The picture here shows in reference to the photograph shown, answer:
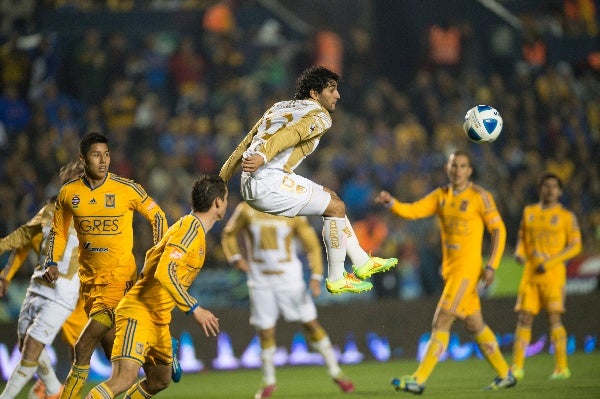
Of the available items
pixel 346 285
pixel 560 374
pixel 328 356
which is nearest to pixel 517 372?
pixel 560 374

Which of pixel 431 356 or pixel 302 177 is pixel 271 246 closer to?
pixel 431 356

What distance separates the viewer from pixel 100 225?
8102 millimetres

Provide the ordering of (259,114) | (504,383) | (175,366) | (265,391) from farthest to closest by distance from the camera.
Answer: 1. (259,114)
2. (265,391)
3. (504,383)
4. (175,366)

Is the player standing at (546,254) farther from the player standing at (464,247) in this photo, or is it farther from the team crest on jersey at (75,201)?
the team crest on jersey at (75,201)

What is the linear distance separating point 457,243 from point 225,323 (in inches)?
166

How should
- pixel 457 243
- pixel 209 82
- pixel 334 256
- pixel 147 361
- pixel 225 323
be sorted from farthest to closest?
pixel 209 82 < pixel 225 323 < pixel 457 243 < pixel 334 256 < pixel 147 361

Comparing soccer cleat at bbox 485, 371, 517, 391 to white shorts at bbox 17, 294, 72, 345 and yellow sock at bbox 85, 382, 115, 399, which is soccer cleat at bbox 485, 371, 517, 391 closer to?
white shorts at bbox 17, 294, 72, 345

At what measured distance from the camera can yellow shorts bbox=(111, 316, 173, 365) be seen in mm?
7129

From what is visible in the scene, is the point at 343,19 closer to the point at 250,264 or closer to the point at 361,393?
the point at 250,264

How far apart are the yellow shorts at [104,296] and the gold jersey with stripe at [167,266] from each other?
0.59 m

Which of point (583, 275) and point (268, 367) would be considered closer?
point (268, 367)

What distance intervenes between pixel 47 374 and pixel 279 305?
9.69 ft

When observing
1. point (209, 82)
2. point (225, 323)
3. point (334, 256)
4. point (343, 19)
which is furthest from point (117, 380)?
point (343, 19)

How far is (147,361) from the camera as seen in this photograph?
7.57 metres
